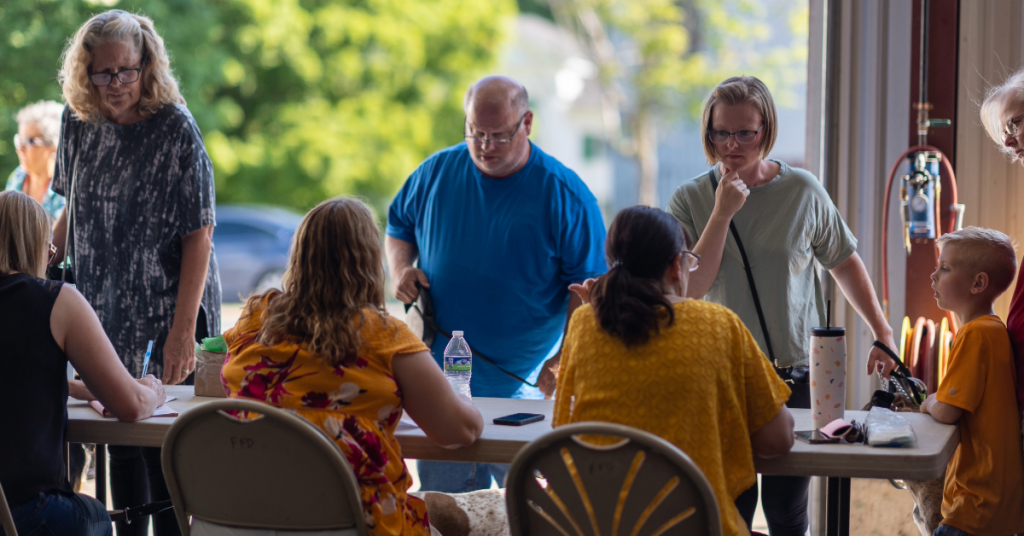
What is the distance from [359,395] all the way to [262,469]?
213mm

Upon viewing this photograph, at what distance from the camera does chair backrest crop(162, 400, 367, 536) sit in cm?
151

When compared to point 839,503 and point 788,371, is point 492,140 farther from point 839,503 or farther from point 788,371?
point 839,503

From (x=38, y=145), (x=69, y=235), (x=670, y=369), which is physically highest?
(x=38, y=145)

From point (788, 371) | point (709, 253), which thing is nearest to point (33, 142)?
point (709, 253)

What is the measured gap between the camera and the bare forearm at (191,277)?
7.98 ft

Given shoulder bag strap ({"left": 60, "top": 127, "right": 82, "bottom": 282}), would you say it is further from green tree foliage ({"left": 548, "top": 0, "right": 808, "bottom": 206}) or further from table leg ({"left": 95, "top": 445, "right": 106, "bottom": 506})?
green tree foliage ({"left": 548, "top": 0, "right": 808, "bottom": 206})

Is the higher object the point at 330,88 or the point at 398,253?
the point at 330,88

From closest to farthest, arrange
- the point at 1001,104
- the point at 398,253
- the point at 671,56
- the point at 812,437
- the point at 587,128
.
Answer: the point at 812,437, the point at 1001,104, the point at 398,253, the point at 671,56, the point at 587,128

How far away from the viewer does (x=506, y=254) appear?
8.77ft

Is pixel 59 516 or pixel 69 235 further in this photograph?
pixel 69 235

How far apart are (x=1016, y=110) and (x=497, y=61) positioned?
12011mm

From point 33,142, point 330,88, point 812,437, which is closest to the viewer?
point 812,437

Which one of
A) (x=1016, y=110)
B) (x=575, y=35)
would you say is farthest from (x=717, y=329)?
(x=575, y=35)

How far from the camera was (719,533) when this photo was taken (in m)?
1.40
